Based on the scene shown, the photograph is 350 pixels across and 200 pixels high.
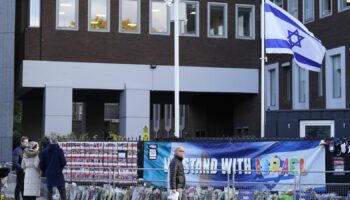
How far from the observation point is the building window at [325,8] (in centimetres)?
3080

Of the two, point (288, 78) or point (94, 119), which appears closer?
point (288, 78)

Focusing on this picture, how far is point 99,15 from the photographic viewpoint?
111 feet

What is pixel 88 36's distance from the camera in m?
33.5

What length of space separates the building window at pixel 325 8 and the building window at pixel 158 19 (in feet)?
25.8

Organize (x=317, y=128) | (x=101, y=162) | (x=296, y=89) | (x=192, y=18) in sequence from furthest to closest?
(x=192, y=18) → (x=296, y=89) → (x=317, y=128) → (x=101, y=162)

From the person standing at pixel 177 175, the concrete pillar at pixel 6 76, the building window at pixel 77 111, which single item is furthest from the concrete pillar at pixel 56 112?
the building window at pixel 77 111

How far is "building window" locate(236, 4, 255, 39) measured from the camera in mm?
36094

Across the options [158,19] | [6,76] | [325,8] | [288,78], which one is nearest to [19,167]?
[6,76]

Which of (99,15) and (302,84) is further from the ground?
(99,15)

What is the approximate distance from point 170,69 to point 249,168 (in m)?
16.0

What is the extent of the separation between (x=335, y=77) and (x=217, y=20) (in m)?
8.14

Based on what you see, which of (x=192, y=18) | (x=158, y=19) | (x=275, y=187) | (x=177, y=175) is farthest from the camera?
(x=192, y=18)

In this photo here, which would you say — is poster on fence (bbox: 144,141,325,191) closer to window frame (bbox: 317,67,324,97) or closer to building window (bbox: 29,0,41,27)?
window frame (bbox: 317,67,324,97)

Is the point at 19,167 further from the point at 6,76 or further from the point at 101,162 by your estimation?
the point at 6,76
